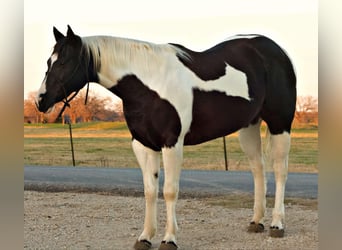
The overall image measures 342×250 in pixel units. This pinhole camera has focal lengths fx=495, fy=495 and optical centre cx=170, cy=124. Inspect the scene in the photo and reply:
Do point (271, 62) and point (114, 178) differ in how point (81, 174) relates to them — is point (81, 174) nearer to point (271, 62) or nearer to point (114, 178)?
point (114, 178)

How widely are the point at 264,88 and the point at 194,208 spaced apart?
9.15ft

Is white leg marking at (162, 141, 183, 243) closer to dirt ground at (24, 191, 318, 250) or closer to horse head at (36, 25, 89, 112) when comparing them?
dirt ground at (24, 191, 318, 250)

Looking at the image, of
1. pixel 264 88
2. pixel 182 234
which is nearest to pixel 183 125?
pixel 264 88

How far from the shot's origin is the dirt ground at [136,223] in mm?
5492

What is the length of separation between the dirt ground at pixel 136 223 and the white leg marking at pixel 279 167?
0.78 feet

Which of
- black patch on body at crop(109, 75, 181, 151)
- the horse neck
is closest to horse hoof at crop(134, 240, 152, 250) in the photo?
black patch on body at crop(109, 75, 181, 151)

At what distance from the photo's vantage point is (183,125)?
15.2 ft

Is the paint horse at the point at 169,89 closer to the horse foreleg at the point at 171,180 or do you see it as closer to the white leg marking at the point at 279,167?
the horse foreleg at the point at 171,180

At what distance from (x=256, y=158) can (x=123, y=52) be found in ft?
7.18

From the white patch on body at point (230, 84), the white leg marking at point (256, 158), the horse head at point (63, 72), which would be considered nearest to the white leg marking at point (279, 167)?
the white leg marking at point (256, 158)

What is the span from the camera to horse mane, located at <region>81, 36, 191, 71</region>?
457 centimetres
